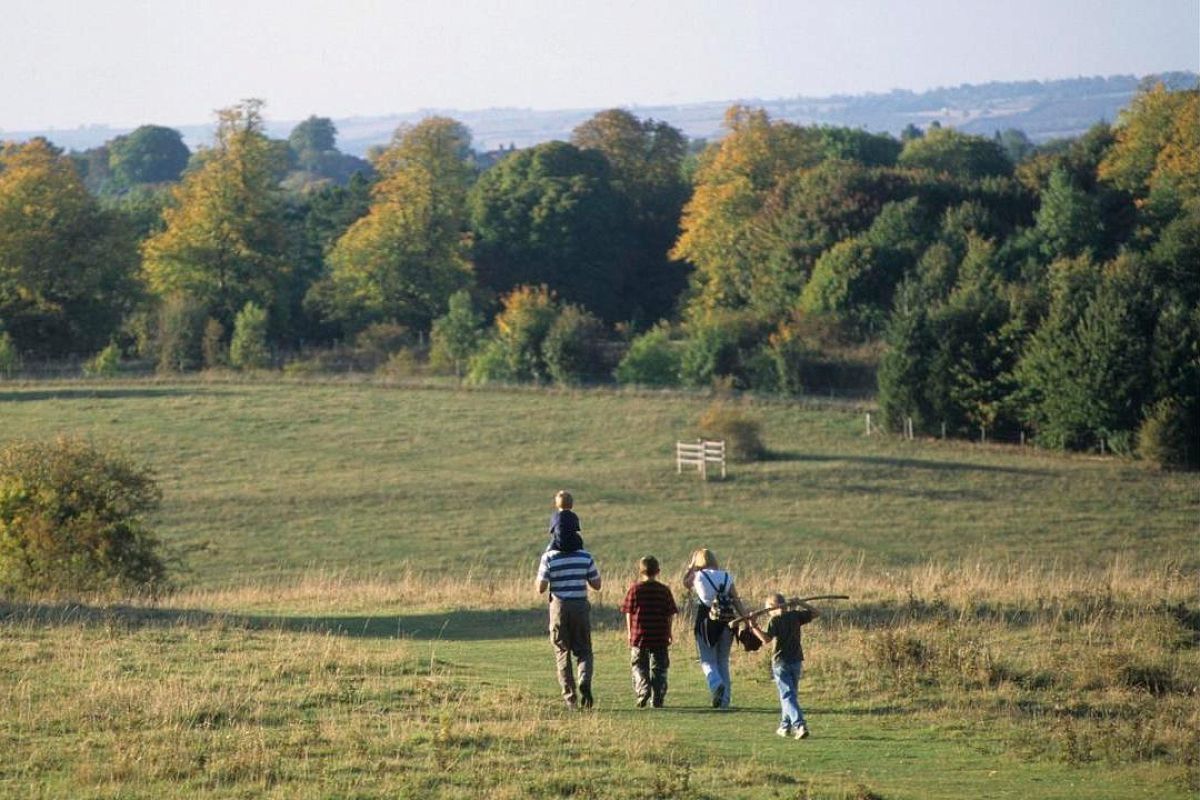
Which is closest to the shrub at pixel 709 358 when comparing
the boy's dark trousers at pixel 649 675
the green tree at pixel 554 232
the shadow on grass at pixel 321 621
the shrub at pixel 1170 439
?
the green tree at pixel 554 232

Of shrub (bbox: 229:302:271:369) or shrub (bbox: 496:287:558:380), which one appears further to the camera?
shrub (bbox: 229:302:271:369)

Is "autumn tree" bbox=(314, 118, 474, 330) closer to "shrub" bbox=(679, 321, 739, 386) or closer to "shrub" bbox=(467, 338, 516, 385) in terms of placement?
"shrub" bbox=(467, 338, 516, 385)

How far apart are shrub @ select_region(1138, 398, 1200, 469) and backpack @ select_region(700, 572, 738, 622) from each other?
38.6 m

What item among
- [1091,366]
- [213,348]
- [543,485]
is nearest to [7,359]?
[213,348]

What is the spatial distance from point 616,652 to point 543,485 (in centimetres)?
2913

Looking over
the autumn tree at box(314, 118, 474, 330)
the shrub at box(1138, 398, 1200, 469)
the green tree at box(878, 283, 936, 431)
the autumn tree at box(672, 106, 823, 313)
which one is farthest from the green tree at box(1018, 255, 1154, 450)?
the autumn tree at box(314, 118, 474, 330)

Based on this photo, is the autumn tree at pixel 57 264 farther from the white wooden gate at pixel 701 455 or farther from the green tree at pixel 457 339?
the white wooden gate at pixel 701 455

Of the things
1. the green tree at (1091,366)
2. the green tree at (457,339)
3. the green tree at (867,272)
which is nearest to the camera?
the green tree at (1091,366)

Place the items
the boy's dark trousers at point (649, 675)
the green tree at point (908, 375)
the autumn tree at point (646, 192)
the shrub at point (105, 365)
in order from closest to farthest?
the boy's dark trousers at point (649, 675), the green tree at point (908, 375), the shrub at point (105, 365), the autumn tree at point (646, 192)

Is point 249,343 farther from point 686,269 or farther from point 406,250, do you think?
point 686,269

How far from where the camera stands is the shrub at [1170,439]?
51.2 m

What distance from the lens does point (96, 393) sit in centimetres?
6306

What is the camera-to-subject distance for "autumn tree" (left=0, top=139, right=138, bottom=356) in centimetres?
7469

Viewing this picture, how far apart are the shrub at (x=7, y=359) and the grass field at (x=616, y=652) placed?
72.3 ft
